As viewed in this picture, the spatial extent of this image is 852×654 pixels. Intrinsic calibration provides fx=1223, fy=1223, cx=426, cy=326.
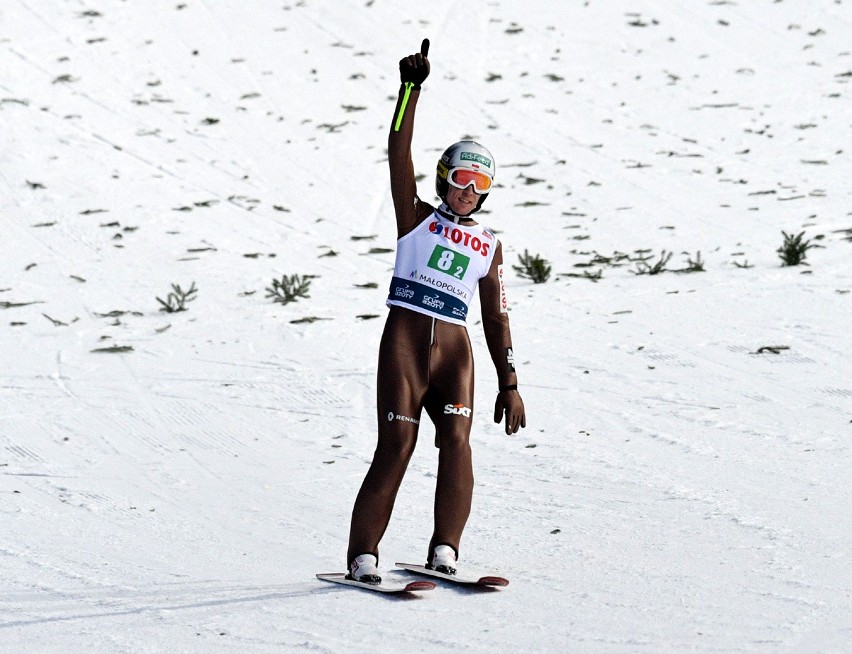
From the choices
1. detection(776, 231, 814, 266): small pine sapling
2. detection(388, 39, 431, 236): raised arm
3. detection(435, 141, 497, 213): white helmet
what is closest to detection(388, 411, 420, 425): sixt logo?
detection(388, 39, 431, 236): raised arm

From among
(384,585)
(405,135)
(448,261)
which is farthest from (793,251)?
(384,585)

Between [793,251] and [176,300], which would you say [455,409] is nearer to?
[176,300]

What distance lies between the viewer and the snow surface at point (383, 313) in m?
4.91

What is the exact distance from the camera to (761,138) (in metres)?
16.2

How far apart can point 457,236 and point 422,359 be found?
1.82 feet

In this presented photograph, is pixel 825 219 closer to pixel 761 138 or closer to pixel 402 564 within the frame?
pixel 761 138

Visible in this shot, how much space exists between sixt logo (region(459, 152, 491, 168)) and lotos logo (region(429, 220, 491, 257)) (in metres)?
0.30

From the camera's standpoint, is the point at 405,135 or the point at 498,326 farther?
the point at 498,326

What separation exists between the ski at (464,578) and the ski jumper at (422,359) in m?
0.11

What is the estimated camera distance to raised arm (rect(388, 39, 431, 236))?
5105 mm

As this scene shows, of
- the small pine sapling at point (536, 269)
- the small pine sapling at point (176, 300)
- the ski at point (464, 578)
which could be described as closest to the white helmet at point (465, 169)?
the ski at point (464, 578)

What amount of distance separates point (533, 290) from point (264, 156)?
17.9 ft

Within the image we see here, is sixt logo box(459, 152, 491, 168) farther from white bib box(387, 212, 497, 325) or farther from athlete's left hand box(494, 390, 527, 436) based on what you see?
athlete's left hand box(494, 390, 527, 436)

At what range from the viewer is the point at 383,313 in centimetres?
1060
